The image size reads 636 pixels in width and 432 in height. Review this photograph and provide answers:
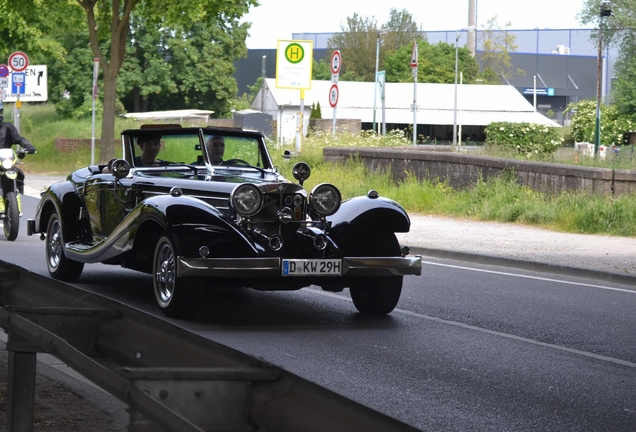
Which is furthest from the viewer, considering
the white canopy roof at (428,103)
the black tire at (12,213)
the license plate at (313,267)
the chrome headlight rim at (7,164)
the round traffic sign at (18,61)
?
the white canopy roof at (428,103)

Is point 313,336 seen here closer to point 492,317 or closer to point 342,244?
point 342,244

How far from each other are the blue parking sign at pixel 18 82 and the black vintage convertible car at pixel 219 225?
76.4 feet

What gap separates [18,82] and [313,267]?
2689 centimetres

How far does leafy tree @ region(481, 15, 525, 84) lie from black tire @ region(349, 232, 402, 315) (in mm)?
93120

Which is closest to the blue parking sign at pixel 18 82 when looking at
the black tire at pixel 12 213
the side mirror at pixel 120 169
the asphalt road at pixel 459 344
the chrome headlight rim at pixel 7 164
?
the chrome headlight rim at pixel 7 164

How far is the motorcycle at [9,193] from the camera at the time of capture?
1535 centimetres

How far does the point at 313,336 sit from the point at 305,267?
538 millimetres

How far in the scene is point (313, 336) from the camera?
8.45 meters

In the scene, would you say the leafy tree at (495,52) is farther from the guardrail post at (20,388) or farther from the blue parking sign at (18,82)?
the guardrail post at (20,388)

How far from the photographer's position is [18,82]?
3347cm

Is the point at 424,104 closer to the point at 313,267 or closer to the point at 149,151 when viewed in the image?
the point at 149,151

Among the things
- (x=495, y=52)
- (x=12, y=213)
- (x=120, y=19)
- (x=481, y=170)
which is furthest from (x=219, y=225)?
(x=495, y=52)

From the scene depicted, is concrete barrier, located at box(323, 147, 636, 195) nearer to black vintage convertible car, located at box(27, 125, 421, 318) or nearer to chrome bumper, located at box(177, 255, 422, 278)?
black vintage convertible car, located at box(27, 125, 421, 318)

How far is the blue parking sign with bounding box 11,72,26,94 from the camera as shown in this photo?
1312 inches
